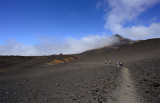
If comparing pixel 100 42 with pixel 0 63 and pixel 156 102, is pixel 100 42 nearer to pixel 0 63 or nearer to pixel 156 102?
pixel 0 63

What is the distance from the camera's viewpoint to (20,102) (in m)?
6.08

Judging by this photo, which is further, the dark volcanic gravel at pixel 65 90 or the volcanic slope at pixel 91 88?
the dark volcanic gravel at pixel 65 90

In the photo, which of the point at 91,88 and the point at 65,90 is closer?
the point at 91,88

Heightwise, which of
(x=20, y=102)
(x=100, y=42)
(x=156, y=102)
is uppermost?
(x=100, y=42)

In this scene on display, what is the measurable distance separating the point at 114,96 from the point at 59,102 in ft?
9.33

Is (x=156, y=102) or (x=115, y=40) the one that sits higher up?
(x=115, y=40)

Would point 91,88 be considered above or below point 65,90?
above

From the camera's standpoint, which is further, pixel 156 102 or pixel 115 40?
pixel 115 40

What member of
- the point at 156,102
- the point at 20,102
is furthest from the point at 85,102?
the point at 20,102

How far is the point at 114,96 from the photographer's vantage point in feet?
18.0

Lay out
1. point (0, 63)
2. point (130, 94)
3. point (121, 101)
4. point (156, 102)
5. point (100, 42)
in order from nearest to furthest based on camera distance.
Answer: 1. point (156, 102)
2. point (121, 101)
3. point (130, 94)
4. point (0, 63)
5. point (100, 42)

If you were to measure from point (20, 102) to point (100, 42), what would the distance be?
75.9 metres

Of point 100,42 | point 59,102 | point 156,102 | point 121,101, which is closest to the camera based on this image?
point 156,102

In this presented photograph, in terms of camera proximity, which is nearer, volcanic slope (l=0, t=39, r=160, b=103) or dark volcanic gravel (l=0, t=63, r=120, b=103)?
volcanic slope (l=0, t=39, r=160, b=103)
